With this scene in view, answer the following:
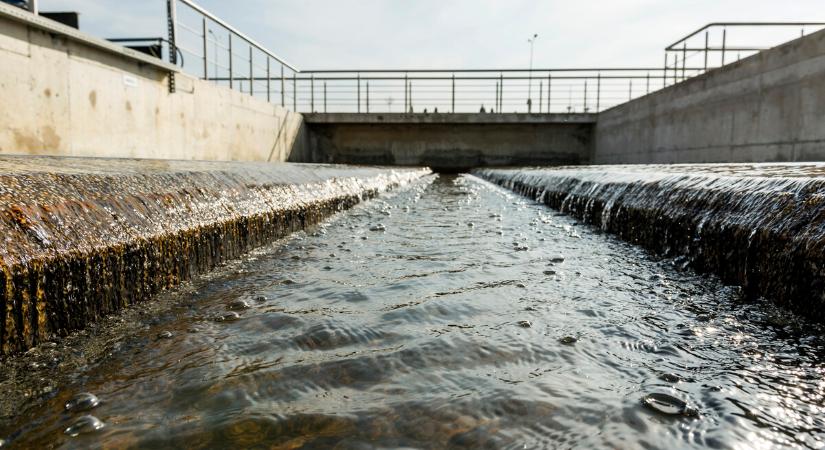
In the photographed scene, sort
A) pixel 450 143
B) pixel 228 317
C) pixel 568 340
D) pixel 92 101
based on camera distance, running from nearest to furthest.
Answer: pixel 568 340 → pixel 228 317 → pixel 92 101 → pixel 450 143

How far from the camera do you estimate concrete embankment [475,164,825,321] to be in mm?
1982

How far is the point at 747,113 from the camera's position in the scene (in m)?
9.97

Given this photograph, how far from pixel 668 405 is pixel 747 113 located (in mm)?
10851

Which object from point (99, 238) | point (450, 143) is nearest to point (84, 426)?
point (99, 238)

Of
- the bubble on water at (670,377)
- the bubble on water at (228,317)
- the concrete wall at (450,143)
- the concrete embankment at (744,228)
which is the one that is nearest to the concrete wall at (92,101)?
the bubble on water at (228,317)

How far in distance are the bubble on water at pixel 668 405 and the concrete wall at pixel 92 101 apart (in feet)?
24.2

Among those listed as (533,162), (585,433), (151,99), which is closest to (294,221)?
(585,433)

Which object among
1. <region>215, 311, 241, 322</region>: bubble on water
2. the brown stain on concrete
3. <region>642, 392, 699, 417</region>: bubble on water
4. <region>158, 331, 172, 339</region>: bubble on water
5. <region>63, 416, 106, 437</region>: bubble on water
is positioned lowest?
<region>63, 416, 106, 437</region>: bubble on water

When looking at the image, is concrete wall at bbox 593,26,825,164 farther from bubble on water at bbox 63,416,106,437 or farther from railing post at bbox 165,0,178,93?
railing post at bbox 165,0,178,93

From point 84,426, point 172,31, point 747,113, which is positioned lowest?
point 84,426

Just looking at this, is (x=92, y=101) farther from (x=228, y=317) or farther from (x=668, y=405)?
(x=668, y=405)

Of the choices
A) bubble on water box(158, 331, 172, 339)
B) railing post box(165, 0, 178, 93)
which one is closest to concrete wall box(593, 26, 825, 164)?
bubble on water box(158, 331, 172, 339)

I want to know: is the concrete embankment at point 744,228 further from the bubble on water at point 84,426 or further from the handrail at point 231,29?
the handrail at point 231,29

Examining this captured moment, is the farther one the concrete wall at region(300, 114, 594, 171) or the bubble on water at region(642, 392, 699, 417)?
the concrete wall at region(300, 114, 594, 171)
